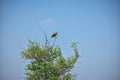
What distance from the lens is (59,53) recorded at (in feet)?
72.4

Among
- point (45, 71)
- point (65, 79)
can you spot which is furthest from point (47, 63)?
point (65, 79)

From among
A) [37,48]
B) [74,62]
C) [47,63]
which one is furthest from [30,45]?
[74,62]

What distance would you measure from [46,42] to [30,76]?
3119 millimetres

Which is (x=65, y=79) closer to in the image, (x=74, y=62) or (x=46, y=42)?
(x=74, y=62)

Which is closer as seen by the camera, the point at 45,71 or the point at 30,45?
the point at 45,71

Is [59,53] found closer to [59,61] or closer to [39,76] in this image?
[59,61]

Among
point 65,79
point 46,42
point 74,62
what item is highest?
point 46,42

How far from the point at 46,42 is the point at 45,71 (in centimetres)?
236

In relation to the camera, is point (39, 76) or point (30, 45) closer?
point (39, 76)

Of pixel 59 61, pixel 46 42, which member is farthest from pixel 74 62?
pixel 46 42

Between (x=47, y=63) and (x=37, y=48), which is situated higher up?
(x=37, y=48)

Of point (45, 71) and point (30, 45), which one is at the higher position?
point (30, 45)

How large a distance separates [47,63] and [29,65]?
161cm

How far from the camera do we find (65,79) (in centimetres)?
2128
